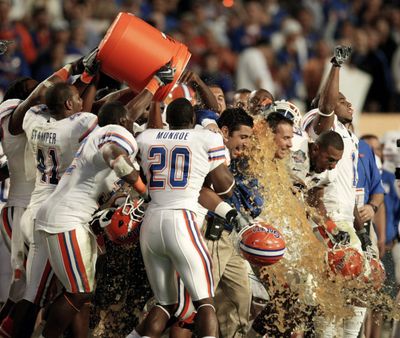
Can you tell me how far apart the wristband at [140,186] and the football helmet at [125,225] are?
16.8 inches

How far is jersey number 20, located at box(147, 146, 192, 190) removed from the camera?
27.9 feet

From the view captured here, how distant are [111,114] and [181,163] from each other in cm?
71

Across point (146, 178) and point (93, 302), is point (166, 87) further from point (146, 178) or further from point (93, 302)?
point (93, 302)

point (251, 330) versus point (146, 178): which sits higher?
point (146, 178)

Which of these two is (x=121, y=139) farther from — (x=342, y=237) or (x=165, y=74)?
(x=342, y=237)

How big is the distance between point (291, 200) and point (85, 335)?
193cm

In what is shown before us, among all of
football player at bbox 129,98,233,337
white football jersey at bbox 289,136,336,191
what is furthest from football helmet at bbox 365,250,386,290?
football player at bbox 129,98,233,337

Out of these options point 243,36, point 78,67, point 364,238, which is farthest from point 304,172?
point 243,36

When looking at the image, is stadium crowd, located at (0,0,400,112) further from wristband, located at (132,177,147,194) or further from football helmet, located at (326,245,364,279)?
wristband, located at (132,177,147,194)

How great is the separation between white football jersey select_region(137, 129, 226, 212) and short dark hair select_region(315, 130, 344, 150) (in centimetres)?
119

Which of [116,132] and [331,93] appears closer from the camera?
[116,132]

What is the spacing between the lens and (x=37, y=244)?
358 inches

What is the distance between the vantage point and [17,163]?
973cm

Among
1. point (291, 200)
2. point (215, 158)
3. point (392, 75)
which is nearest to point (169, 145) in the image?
point (215, 158)
